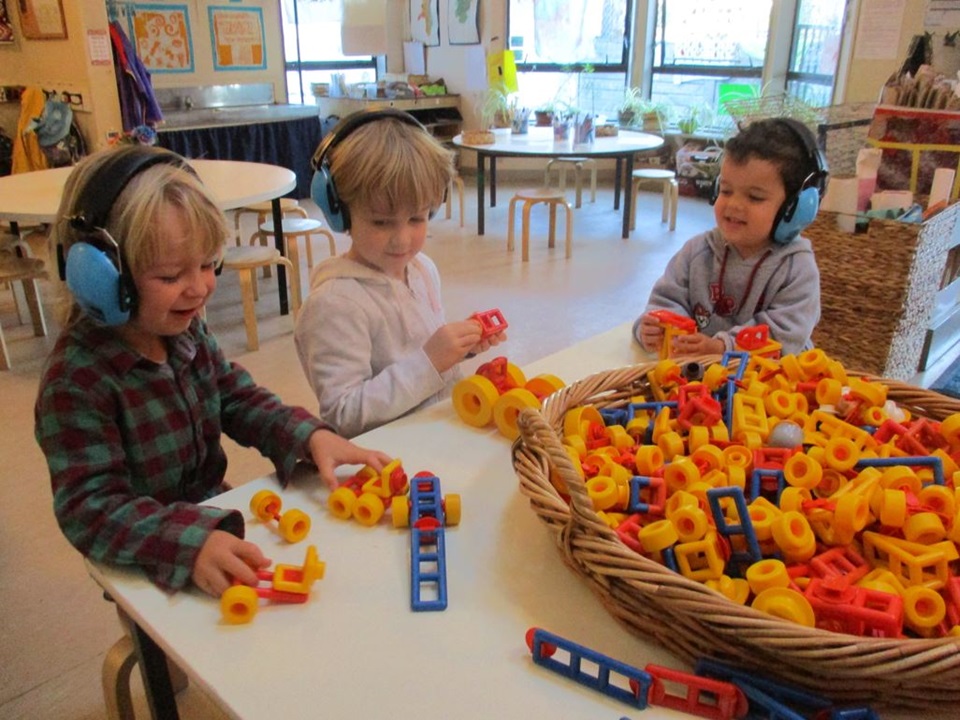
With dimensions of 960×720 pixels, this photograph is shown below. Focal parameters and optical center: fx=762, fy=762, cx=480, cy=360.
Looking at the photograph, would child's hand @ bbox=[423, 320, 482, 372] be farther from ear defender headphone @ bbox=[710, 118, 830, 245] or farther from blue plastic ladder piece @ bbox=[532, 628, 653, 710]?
ear defender headphone @ bbox=[710, 118, 830, 245]

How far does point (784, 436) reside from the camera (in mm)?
958

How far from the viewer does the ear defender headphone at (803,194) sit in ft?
4.91

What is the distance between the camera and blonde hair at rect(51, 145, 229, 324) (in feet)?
3.01

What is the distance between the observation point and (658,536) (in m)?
0.75

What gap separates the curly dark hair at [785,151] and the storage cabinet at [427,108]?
5.43m

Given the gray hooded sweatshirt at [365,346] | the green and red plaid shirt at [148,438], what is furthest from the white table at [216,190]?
the green and red plaid shirt at [148,438]

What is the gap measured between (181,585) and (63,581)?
4.48 ft

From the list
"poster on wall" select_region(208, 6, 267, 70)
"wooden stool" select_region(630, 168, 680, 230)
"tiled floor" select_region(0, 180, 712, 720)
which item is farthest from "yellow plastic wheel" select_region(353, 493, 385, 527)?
"poster on wall" select_region(208, 6, 267, 70)

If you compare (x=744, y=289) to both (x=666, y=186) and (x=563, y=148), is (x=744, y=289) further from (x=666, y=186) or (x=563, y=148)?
(x=666, y=186)

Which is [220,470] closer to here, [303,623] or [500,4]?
[303,623]

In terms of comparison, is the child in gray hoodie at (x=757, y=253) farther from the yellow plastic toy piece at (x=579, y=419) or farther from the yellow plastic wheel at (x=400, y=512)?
the yellow plastic wheel at (x=400, y=512)

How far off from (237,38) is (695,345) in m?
5.43

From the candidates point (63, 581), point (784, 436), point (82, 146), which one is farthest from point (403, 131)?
point (82, 146)

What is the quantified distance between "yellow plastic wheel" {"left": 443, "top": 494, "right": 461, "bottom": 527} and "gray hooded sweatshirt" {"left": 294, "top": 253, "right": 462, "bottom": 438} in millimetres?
330
